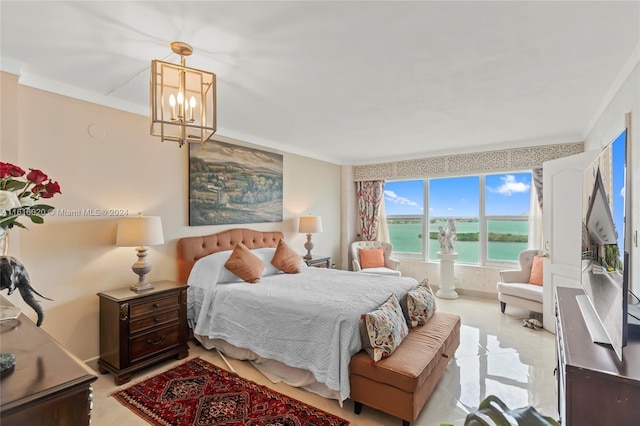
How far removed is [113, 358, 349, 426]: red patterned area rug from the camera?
6.97 feet

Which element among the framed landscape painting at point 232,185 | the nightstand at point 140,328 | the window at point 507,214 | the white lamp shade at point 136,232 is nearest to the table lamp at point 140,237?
the white lamp shade at point 136,232

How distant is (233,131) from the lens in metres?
3.96

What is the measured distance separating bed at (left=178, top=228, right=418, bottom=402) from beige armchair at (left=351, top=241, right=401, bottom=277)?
5.02ft

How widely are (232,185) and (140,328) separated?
195cm

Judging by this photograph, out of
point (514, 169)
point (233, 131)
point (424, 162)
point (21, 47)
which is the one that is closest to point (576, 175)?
point (514, 169)

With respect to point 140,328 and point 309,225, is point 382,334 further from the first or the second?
Result: point 309,225

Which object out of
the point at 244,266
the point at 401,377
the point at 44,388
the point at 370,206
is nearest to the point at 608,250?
the point at 401,377

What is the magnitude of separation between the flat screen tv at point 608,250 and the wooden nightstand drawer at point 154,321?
310 centimetres

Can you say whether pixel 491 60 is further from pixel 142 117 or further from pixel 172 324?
pixel 172 324

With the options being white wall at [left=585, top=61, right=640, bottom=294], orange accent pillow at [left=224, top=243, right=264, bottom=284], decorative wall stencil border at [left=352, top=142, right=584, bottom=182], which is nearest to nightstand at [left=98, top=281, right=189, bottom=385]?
orange accent pillow at [left=224, top=243, right=264, bottom=284]

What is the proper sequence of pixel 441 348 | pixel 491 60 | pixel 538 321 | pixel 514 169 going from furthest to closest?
pixel 514 169
pixel 538 321
pixel 441 348
pixel 491 60

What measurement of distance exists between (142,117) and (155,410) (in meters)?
2.66

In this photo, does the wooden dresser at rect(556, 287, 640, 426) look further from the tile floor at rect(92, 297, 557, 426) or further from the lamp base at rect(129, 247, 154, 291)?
A: the lamp base at rect(129, 247, 154, 291)

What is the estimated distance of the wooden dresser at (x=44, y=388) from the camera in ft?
2.66
